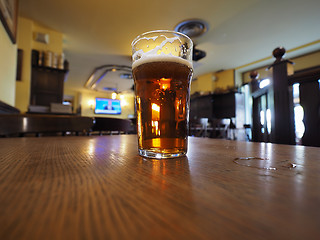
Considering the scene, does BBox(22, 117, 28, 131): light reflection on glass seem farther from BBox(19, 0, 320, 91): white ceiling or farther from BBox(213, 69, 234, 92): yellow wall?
BBox(213, 69, 234, 92): yellow wall

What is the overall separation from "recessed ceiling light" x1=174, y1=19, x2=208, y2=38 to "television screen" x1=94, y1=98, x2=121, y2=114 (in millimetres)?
7364

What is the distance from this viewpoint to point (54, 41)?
145 inches

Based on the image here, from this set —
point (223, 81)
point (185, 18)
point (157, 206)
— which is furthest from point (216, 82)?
point (157, 206)

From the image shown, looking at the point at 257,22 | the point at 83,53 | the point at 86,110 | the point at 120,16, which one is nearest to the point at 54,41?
the point at 83,53

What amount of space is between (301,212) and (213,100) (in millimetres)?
6276

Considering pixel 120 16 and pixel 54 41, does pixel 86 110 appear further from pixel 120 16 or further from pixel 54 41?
pixel 120 16

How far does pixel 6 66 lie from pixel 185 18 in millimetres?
2773

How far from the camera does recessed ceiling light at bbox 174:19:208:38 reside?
132 inches

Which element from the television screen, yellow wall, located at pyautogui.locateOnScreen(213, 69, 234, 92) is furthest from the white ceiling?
the television screen

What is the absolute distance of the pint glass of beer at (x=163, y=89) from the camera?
1.07ft

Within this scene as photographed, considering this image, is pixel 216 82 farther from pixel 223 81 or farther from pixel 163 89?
pixel 163 89

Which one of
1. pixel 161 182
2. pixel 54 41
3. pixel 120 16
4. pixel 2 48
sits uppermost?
pixel 120 16

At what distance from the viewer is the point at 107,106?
10203mm

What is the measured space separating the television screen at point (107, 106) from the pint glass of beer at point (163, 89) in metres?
10.2
